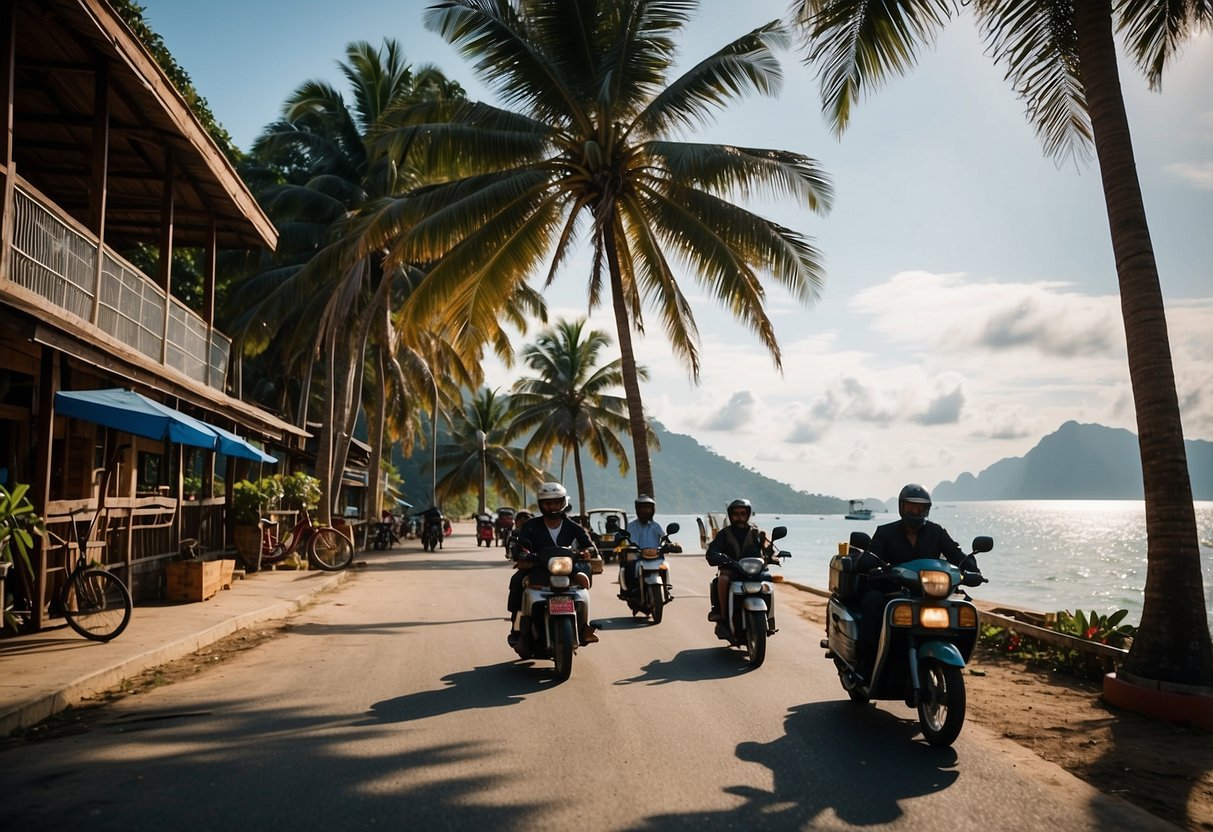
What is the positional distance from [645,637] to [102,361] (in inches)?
272

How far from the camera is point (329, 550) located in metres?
20.0

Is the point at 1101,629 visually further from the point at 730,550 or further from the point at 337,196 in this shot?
the point at 337,196

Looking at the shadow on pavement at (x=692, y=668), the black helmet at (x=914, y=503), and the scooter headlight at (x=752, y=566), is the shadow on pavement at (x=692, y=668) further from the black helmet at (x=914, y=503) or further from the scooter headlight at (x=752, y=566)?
the black helmet at (x=914, y=503)

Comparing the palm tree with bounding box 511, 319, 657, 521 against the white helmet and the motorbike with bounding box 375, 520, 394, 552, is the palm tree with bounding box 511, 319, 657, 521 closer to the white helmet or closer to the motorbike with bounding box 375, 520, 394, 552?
the motorbike with bounding box 375, 520, 394, 552

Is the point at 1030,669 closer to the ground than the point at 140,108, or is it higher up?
closer to the ground

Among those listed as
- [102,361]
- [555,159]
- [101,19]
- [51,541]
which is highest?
[555,159]

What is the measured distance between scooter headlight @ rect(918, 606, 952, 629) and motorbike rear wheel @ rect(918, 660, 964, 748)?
0.24 metres

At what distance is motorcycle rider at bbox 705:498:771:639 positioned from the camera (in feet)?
31.9

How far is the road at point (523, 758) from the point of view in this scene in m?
4.48

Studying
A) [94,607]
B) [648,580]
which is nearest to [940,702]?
[648,580]

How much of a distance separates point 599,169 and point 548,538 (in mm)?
11416

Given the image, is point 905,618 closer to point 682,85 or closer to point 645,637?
point 645,637

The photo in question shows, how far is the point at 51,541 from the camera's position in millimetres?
10078

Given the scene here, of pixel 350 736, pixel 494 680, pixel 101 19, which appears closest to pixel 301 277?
pixel 101 19
